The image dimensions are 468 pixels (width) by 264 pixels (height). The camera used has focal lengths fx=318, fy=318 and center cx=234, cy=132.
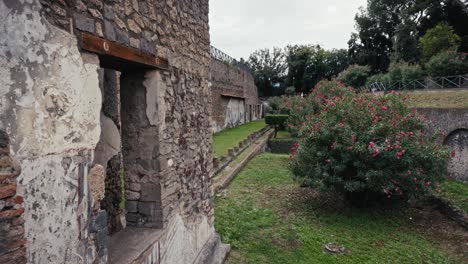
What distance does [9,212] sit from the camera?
59.1 inches

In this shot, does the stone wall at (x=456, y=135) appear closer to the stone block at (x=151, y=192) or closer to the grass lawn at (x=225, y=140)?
the grass lawn at (x=225, y=140)

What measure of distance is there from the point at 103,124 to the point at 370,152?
4.98 meters

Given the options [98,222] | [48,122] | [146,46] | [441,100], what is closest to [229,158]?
[146,46]

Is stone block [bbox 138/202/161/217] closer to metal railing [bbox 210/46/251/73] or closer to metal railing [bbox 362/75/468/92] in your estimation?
metal railing [bbox 362/75/468/92]

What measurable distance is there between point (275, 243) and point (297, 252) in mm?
436

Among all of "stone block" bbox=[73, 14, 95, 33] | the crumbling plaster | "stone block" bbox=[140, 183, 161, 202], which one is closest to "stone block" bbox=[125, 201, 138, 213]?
"stone block" bbox=[140, 183, 161, 202]

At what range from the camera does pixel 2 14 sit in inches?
58.4

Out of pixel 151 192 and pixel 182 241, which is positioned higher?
pixel 151 192

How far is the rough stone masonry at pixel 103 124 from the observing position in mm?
1606

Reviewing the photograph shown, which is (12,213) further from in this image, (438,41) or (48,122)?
(438,41)

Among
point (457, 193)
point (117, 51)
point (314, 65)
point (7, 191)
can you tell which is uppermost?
point (314, 65)

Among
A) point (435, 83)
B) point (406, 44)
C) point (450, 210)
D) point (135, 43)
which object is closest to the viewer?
point (135, 43)

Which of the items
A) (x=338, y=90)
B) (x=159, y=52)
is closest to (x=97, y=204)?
(x=159, y=52)

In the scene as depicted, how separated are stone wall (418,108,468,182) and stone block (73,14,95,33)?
1036 centimetres
